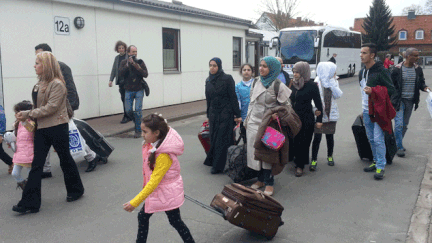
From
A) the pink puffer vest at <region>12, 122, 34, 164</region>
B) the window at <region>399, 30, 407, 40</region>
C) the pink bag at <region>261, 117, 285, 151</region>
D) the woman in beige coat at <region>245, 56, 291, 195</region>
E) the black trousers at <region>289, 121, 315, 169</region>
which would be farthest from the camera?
the window at <region>399, 30, 407, 40</region>

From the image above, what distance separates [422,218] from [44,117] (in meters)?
4.25

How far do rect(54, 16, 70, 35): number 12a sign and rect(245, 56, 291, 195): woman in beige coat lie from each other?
22.1 ft

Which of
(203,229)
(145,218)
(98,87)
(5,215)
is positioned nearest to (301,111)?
(203,229)

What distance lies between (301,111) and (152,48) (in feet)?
26.8

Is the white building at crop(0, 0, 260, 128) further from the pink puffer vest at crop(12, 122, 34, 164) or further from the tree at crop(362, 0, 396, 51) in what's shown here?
the tree at crop(362, 0, 396, 51)

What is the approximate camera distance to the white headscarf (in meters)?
6.36

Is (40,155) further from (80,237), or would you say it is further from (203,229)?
(203,229)

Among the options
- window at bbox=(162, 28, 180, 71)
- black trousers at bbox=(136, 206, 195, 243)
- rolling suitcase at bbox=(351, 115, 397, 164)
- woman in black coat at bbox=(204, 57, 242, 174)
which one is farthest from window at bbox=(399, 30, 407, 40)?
black trousers at bbox=(136, 206, 195, 243)

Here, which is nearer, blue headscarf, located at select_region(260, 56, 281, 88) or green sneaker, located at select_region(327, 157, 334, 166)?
blue headscarf, located at select_region(260, 56, 281, 88)

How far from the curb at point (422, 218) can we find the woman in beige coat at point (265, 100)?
165 centimetres

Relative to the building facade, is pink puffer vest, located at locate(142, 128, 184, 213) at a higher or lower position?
lower

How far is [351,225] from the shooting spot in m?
4.33

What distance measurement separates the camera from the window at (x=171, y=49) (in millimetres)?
14164

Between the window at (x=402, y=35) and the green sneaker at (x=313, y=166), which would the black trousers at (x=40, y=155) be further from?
the window at (x=402, y=35)
